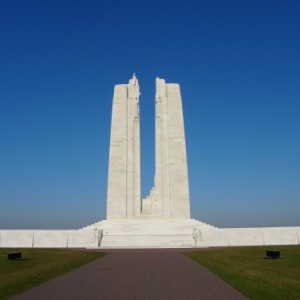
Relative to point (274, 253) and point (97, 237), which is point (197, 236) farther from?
point (274, 253)

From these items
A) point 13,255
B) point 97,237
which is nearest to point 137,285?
point 13,255

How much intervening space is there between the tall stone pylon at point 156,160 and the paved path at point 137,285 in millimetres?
22548

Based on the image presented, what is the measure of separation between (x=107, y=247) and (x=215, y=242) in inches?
327

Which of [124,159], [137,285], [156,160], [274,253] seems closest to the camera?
[137,285]

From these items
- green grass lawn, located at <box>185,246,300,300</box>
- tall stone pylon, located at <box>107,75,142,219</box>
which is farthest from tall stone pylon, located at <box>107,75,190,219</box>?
green grass lawn, located at <box>185,246,300,300</box>

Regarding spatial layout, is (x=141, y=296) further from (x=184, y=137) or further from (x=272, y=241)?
(x=184, y=137)

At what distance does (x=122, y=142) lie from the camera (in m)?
36.6

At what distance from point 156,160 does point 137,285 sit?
27524mm

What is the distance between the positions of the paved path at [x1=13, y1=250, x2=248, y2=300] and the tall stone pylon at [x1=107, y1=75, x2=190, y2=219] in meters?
22.5

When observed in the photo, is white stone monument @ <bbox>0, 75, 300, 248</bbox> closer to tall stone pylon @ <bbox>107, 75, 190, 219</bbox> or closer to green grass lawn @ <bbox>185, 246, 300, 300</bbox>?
tall stone pylon @ <bbox>107, 75, 190, 219</bbox>

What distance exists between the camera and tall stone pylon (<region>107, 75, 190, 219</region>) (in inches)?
1387

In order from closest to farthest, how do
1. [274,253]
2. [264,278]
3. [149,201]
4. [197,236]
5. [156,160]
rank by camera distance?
[264,278], [274,253], [197,236], [156,160], [149,201]

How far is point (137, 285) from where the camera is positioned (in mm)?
9109

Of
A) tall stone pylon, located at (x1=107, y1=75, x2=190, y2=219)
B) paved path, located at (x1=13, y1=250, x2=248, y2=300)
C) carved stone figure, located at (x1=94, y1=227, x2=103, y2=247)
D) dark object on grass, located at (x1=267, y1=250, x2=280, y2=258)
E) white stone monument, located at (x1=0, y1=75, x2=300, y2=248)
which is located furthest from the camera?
tall stone pylon, located at (x1=107, y1=75, x2=190, y2=219)
